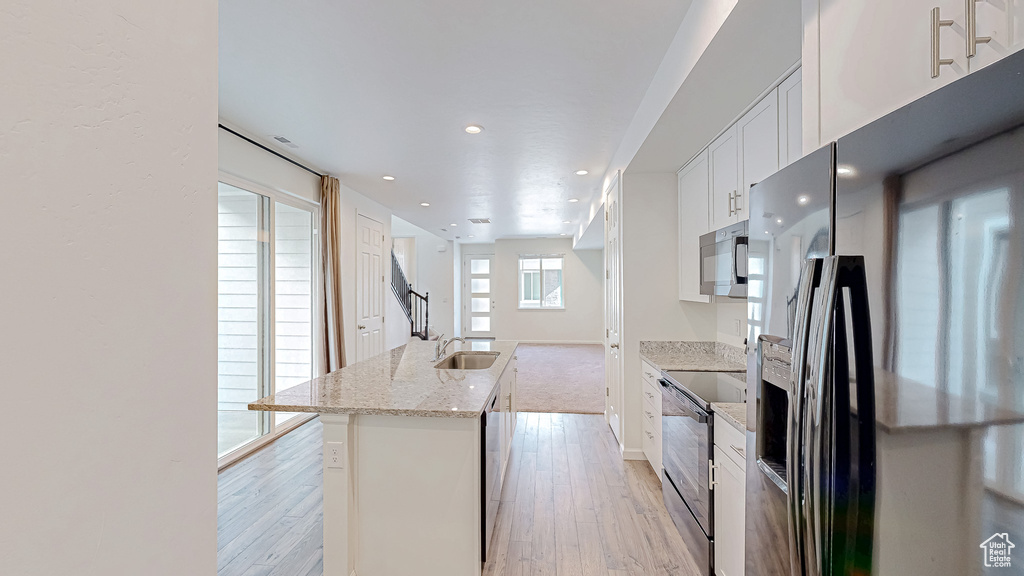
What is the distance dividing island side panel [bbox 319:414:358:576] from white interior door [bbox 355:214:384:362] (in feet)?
10.6

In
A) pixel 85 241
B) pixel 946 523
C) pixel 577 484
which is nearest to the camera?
pixel 85 241

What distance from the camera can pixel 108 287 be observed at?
401mm

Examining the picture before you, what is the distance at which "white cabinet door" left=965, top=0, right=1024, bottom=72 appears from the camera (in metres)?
0.59

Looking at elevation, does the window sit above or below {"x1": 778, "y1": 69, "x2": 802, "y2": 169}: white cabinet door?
below

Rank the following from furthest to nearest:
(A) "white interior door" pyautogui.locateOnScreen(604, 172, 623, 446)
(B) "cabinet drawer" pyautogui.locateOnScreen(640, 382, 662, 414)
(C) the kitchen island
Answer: (A) "white interior door" pyautogui.locateOnScreen(604, 172, 623, 446), (B) "cabinet drawer" pyautogui.locateOnScreen(640, 382, 662, 414), (C) the kitchen island

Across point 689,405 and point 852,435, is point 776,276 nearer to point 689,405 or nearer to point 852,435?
point 852,435

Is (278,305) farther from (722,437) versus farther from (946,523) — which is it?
(946,523)

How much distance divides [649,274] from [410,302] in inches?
253

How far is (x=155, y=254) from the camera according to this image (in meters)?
0.46

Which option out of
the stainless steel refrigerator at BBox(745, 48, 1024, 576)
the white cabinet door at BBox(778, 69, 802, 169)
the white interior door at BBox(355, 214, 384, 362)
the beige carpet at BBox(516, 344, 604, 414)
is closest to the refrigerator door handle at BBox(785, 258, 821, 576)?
the stainless steel refrigerator at BBox(745, 48, 1024, 576)

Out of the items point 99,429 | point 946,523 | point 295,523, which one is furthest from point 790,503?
point 295,523

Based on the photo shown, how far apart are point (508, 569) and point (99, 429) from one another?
2082mm

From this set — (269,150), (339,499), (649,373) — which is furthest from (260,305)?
(649,373)

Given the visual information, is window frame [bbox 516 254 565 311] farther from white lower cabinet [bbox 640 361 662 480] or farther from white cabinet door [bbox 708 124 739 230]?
white cabinet door [bbox 708 124 739 230]
